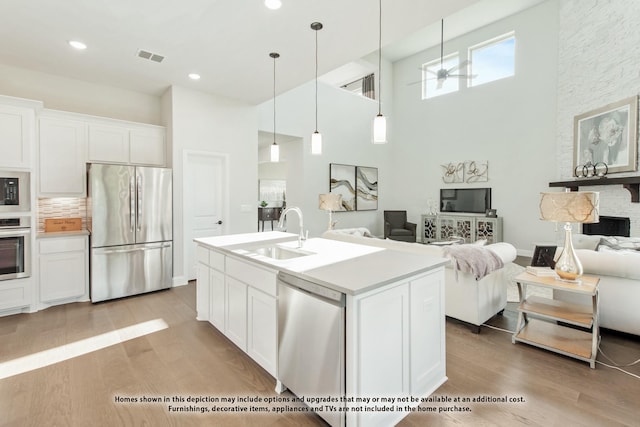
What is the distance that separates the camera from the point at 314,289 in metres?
1.69

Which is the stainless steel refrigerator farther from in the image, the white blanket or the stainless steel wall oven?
the white blanket

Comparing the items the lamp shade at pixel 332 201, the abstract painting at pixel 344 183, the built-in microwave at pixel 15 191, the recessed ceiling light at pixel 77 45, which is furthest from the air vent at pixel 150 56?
the abstract painting at pixel 344 183

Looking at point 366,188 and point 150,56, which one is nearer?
point 150,56

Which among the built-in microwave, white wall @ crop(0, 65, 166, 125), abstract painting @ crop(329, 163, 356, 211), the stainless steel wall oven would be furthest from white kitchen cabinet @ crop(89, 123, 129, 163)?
abstract painting @ crop(329, 163, 356, 211)

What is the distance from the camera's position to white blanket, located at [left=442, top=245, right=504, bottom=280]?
274 centimetres

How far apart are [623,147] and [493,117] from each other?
2.74 metres

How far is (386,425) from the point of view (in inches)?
65.4

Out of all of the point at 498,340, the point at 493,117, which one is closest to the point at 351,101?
the point at 493,117

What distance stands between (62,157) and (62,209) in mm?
741

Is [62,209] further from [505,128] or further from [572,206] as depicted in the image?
[505,128]

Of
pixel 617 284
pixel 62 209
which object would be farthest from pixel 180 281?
pixel 617 284

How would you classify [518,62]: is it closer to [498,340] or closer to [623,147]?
[623,147]

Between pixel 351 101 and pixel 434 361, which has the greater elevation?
pixel 351 101

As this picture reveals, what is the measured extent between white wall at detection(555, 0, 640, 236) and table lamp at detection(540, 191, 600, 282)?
3.13 m
